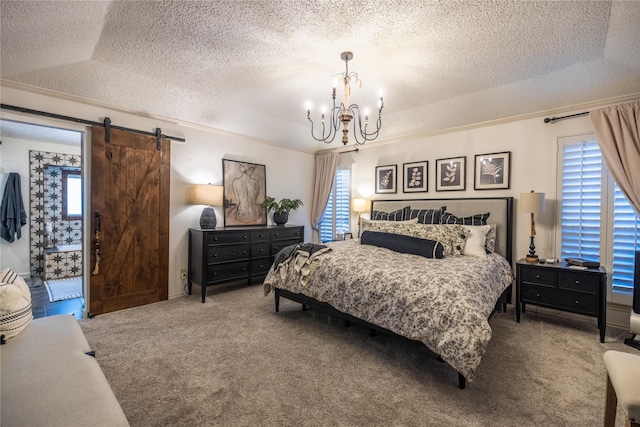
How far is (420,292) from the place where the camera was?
2.14 meters

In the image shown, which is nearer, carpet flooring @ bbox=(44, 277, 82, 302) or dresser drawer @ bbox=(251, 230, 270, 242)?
carpet flooring @ bbox=(44, 277, 82, 302)

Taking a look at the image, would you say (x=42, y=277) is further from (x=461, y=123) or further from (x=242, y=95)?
(x=461, y=123)

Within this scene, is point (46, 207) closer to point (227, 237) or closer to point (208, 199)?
point (208, 199)

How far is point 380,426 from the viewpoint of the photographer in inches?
65.0

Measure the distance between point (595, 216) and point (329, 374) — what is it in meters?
3.36

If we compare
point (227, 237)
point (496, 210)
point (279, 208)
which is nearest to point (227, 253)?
point (227, 237)

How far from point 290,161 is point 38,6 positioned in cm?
378

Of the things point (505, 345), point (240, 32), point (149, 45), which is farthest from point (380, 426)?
point (149, 45)

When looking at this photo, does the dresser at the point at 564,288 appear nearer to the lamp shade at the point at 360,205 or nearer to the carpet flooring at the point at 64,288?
the lamp shade at the point at 360,205

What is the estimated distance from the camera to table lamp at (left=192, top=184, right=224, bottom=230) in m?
3.93

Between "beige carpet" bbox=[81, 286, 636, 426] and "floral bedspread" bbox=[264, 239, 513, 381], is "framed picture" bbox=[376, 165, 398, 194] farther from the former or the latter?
"beige carpet" bbox=[81, 286, 636, 426]

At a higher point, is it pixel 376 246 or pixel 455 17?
pixel 455 17

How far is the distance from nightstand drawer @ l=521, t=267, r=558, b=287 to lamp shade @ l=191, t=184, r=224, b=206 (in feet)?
13.0

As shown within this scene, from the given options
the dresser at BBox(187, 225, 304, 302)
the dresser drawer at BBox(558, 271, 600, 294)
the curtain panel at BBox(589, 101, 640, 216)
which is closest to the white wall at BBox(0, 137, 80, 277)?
the dresser at BBox(187, 225, 304, 302)
